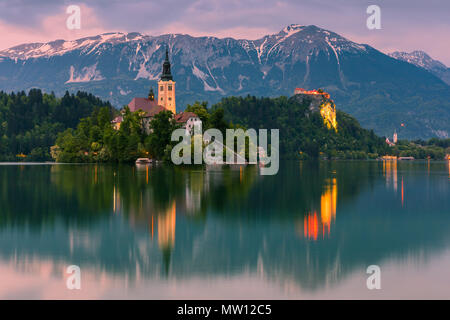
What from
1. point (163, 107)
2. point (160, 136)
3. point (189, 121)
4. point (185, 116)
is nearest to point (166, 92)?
point (163, 107)

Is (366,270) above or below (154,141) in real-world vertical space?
Result: below

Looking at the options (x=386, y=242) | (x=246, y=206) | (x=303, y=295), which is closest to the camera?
(x=303, y=295)

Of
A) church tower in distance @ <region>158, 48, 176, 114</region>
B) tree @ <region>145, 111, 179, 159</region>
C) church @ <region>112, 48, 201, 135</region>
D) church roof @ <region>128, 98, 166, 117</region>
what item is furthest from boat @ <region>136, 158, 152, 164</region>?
church tower in distance @ <region>158, 48, 176, 114</region>

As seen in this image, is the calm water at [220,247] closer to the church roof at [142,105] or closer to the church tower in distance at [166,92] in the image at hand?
the church roof at [142,105]

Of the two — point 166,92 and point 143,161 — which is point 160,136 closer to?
point 143,161

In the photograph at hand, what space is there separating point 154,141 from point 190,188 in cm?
7945

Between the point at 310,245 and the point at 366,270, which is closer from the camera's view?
the point at 366,270

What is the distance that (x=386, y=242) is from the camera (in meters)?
31.9

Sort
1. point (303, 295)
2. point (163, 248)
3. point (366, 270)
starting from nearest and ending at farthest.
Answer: point (303, 295), point (366, 270), point (163, 248)

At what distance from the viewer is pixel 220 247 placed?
2956 centimetres

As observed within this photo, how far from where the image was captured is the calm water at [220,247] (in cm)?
2206

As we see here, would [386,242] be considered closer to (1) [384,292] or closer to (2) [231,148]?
(1) [384,292]
